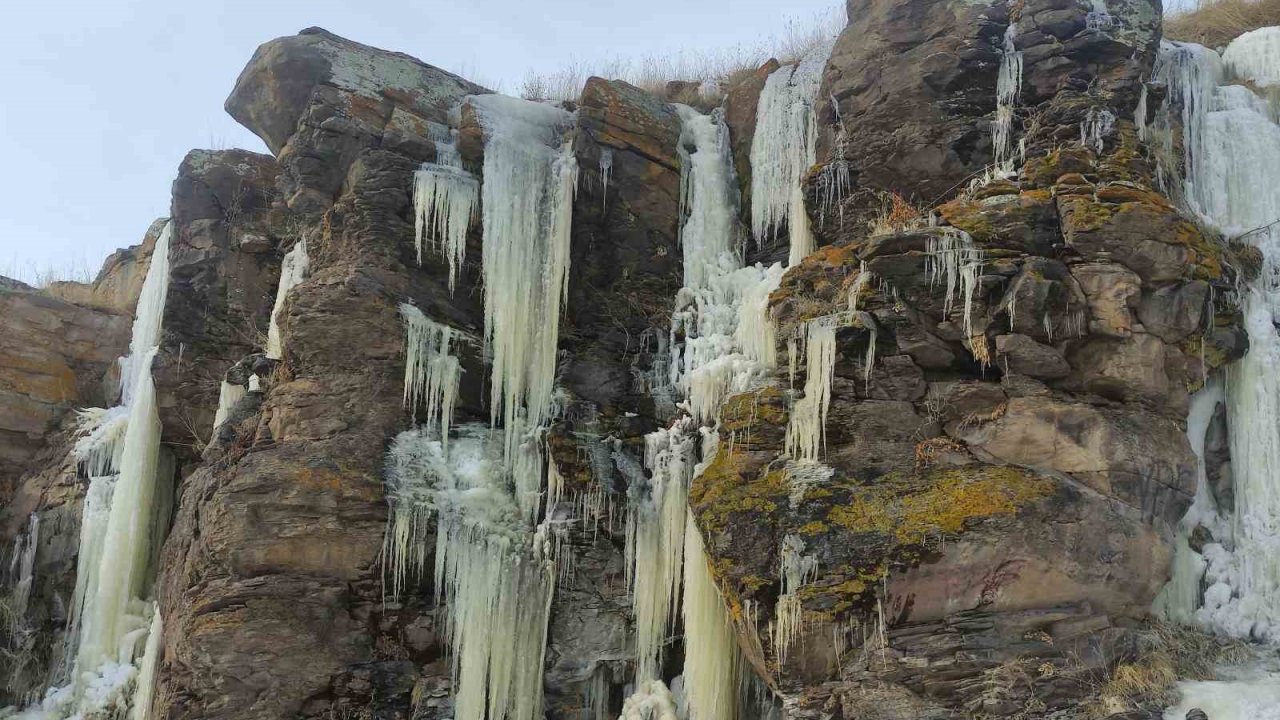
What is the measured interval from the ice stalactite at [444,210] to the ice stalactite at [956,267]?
19.2 ft

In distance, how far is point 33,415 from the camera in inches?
627

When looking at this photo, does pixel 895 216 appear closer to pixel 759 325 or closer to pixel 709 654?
pixel 759 325

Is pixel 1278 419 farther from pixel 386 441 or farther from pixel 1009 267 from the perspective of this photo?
pixel 386 441

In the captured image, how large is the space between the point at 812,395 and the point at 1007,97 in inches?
180

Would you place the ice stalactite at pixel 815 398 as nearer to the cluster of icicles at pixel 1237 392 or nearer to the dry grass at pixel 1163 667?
the dry grass at pixel 1163 667

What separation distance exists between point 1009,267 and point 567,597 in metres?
5.99

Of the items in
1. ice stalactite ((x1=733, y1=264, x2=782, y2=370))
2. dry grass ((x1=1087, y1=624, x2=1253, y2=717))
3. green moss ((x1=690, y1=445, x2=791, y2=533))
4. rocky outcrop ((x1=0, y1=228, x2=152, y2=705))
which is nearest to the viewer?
dry grass ((x1=1087, y1=624, x2=1253, y2=717))

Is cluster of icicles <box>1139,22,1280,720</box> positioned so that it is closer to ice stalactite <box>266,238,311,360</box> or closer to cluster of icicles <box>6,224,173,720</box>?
ice stalactite <box>266,238,311,360</box>

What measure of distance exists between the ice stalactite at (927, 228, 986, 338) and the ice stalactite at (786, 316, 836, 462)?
3.60 feet

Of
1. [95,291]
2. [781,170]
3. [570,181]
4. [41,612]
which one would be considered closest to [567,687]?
[570,181]

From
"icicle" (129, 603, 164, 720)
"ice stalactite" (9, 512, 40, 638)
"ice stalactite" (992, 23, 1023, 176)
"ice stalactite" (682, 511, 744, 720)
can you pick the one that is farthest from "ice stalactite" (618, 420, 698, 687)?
"ice stalactite" (9, 512, 40, 638)

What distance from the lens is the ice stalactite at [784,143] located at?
13406 millimetres

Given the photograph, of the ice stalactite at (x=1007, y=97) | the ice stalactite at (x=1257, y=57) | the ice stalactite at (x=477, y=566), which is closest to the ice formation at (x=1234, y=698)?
the ice stalactite at (x=1007, y=97)

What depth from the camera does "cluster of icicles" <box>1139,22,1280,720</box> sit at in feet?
29.0
